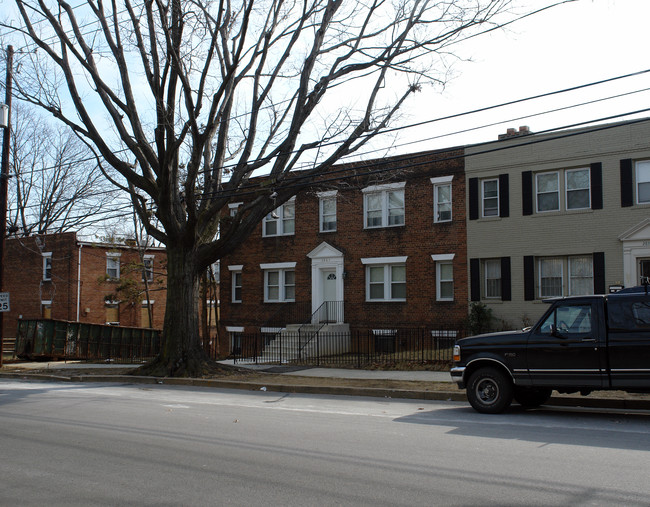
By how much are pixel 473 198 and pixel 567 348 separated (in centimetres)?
1474

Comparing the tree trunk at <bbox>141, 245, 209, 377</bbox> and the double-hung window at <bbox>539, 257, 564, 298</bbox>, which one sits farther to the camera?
the double-hung window at <bbox>539, 257, 564, 298</bbox>

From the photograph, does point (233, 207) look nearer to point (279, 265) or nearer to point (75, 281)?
point (279, 265)

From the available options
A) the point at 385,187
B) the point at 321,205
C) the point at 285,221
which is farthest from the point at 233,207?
the point at 385,187

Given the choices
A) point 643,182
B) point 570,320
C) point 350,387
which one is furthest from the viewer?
point 643,182

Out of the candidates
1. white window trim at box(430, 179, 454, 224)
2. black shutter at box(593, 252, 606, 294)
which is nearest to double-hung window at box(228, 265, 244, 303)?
white window trim at box(430, 179, 454, 224)

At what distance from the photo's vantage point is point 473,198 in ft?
82.0

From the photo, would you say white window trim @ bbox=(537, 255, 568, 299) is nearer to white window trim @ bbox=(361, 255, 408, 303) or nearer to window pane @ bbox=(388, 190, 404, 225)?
white window trim @ bbox=(361, 255, 408, 303)

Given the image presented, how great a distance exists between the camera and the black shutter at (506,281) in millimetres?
24250

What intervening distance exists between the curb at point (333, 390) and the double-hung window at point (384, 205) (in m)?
12.1

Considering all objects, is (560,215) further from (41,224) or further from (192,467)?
(41,224)

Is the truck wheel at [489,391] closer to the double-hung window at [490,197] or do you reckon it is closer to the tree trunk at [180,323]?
the tree trunk at [180,323]

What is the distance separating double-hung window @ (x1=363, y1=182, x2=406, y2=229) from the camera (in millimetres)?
26953

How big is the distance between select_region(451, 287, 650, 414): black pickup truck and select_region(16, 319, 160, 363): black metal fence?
19124mm

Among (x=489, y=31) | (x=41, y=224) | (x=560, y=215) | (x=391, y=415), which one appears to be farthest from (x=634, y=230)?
(x=41, y=224)
